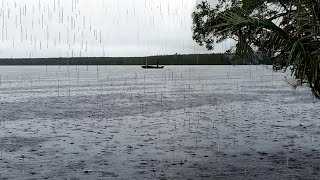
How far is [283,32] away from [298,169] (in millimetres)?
6226

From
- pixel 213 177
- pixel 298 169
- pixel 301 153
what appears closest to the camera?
pixel 213 177

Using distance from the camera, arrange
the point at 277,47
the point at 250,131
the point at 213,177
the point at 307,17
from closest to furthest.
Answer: the point at 307,17
the point at 277,47
the point at 213,177
the point at 250,131

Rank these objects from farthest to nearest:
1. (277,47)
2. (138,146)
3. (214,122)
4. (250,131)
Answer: (214,122) < (250,131) < (138,146) < (277,47)

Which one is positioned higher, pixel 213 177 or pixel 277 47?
pixel 277 47

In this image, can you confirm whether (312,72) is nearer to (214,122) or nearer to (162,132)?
(162,132)

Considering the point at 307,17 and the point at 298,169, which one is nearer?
the point at 307,17

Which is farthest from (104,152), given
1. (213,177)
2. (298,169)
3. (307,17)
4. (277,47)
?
(307,17)

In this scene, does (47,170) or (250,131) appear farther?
(250,131)

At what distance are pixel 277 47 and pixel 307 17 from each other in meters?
1.55

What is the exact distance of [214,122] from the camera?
102 feet

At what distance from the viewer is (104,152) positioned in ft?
65.8

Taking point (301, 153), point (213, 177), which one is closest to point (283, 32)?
point (213, 177)

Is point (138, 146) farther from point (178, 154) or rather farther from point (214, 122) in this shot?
point (214, 122)

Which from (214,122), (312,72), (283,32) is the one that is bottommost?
(214,122)
